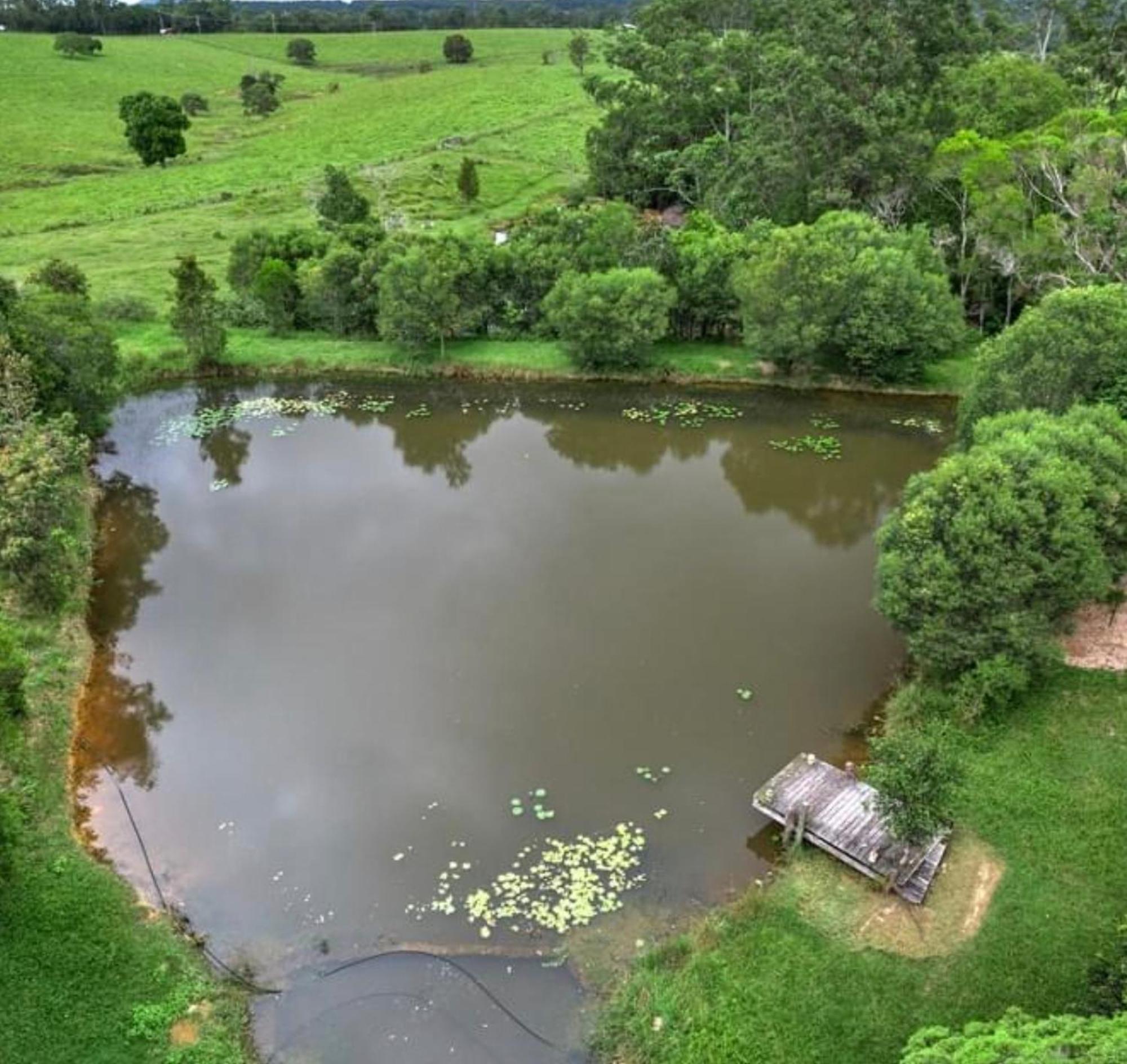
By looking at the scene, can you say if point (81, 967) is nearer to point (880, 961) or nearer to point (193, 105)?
point (880, 961)

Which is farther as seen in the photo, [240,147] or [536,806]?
[240,147]

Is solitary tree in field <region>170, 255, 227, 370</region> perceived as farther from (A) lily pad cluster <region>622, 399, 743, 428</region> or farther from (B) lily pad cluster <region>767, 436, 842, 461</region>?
(B) lily pad cluster <region>767, 436, 842, 461</region>

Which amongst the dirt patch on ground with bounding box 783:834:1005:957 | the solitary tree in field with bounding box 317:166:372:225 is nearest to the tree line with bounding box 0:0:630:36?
the solitary tree in field with bounding box 317:166:372:225

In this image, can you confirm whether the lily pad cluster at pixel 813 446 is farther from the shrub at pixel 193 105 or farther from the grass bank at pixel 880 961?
the shrub at pixel 193 105

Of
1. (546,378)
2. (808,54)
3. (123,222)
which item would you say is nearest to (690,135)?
(808,54)

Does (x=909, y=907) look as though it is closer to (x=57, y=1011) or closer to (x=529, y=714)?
(x=529, y=714)

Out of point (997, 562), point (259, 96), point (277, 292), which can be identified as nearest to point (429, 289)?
point (277, 292)
